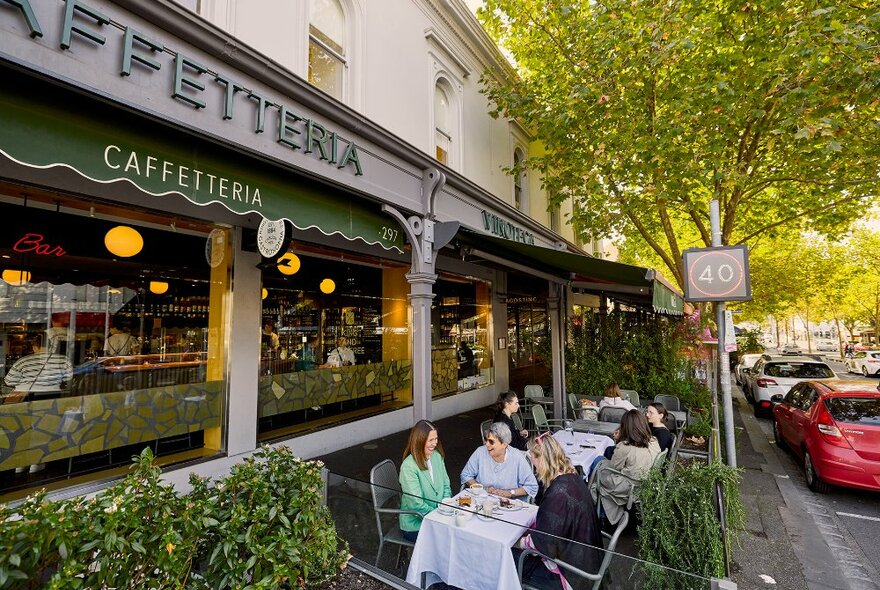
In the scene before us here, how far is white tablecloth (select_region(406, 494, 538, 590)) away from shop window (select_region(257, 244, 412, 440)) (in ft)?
13.2

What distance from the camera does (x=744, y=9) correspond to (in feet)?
27.0

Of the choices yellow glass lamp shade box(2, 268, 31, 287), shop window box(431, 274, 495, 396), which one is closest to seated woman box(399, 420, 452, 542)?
yellow glass lamp shade box(2, 268, 31, 287)

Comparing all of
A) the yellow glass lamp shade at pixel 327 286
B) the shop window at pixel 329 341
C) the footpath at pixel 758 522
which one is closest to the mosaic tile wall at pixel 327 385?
the shop window at pixel 329 341

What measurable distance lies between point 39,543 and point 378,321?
861 cm

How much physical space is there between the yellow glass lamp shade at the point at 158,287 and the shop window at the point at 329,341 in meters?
1.69

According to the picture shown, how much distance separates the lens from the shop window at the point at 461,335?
11.4 metres

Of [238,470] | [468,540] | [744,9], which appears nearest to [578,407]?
[468,540]

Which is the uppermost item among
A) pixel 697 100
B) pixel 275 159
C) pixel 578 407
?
pixel 697 100

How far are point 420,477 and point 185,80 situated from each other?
384cm

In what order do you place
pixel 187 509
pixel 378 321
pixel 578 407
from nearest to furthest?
1. pixel 187 509
2. pixel 578 407
3. pixel 378 321

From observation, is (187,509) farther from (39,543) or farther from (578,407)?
(578,407)

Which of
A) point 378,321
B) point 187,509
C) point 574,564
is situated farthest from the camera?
point 378,321

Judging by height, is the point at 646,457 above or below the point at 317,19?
below

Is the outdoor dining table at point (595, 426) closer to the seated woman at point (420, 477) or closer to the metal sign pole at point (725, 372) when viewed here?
the metal sign pole at point (725, 372)
